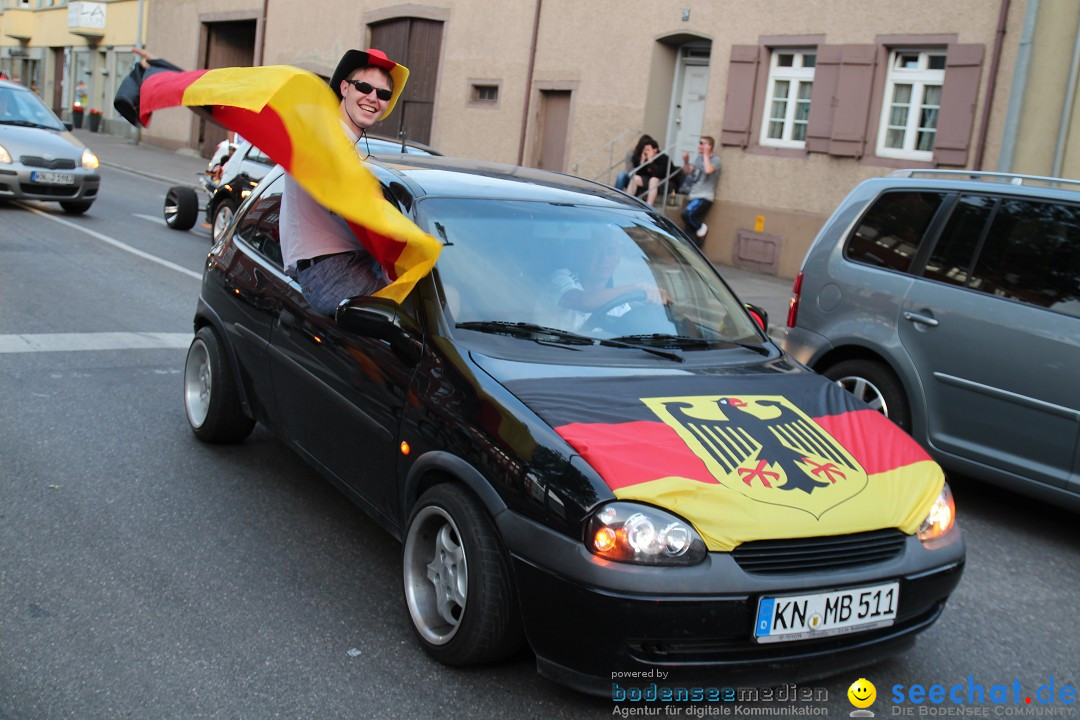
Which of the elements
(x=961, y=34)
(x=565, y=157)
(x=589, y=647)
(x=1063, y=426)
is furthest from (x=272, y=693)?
(x=565, y=157)

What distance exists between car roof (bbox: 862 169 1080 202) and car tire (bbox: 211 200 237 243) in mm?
8980

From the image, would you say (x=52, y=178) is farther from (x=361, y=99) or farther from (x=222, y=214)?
(x=361, y=99)

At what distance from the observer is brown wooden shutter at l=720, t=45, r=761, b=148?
57.1 ft

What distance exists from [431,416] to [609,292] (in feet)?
3.27

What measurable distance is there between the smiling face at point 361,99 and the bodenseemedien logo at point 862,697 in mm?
3091

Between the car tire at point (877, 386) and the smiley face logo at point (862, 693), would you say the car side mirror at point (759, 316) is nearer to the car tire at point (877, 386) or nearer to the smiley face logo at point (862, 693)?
the car tire at point (877, 386)

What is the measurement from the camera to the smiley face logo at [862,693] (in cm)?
368

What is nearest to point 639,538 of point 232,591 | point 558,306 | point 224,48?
point 558,306

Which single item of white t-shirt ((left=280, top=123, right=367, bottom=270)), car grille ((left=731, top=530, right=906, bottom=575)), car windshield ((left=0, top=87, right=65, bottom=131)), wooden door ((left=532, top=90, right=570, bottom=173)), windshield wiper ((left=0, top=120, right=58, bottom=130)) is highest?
wooden door ((left=532, top=90, right=570, bottom=173))

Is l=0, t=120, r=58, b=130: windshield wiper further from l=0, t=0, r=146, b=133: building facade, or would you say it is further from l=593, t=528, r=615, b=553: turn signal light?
l=0, t=0, r=146, b=133: building facade

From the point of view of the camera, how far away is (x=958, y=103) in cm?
1463

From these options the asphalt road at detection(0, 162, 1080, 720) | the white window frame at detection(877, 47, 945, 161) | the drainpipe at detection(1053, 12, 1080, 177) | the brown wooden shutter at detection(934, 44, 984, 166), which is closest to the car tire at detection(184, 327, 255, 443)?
the asphalt road at detection(0, 162, 1080, 720)

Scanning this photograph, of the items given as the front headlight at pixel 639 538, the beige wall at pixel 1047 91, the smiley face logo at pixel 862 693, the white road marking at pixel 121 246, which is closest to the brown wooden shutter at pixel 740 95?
the beige wall at pixel 1047 91

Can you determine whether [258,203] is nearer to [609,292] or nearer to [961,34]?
[609,292]
